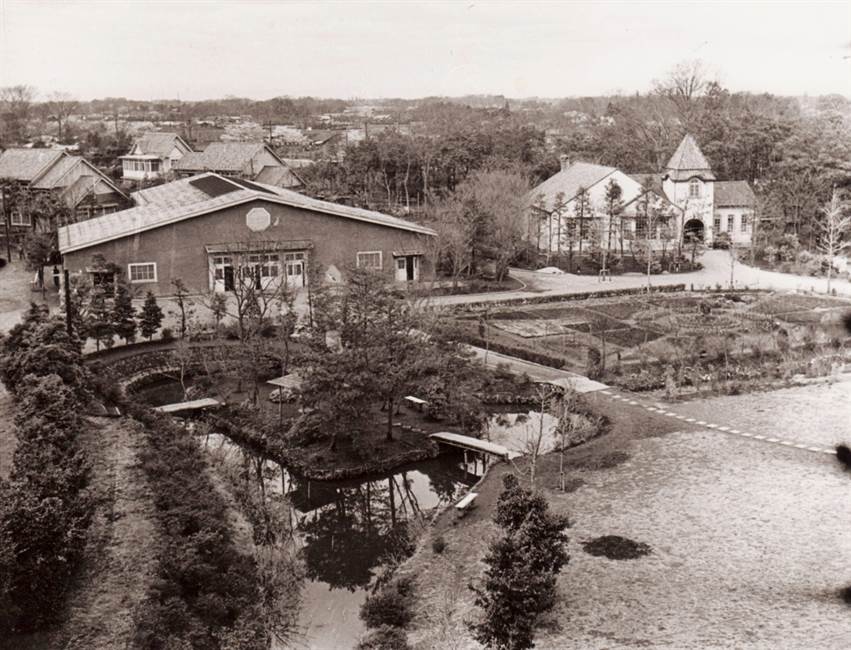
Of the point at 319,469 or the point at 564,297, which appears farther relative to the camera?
the point at 564,297

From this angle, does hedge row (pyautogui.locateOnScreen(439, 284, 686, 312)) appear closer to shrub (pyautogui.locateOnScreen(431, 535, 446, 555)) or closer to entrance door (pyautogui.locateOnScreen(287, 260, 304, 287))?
entrance door (pyautogui.locateOnScreen(287, 260, 304, 287))

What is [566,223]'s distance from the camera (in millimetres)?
33094

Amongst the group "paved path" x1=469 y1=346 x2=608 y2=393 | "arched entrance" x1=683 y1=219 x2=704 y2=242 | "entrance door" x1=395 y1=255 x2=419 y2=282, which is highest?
"arched entrance" x1=683 y1=219 x2=704 y2=242

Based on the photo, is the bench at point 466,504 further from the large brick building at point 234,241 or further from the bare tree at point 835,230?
the bare tree at point 835,230

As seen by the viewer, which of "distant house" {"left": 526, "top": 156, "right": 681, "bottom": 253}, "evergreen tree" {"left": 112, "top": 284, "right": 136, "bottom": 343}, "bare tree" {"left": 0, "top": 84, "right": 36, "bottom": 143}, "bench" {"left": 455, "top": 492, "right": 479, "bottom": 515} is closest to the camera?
"bench" {"left": 455, "top": 492, "right": 479, "bottom": 515}

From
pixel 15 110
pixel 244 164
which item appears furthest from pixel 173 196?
pixel 15 110

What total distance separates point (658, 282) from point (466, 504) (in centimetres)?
1709

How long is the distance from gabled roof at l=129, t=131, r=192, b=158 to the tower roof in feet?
82.6

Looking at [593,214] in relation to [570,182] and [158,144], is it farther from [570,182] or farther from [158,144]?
[158,144]

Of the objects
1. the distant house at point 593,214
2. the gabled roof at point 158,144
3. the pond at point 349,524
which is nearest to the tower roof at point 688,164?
the distant house at point 593,214

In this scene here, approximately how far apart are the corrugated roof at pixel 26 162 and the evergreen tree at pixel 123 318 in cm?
2035

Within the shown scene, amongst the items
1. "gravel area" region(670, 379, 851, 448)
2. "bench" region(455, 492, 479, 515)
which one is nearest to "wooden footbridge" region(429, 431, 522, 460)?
"bench" region(455, 492, 479, 515)

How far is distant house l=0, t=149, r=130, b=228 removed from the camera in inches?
1422

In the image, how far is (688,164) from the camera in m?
35.2
